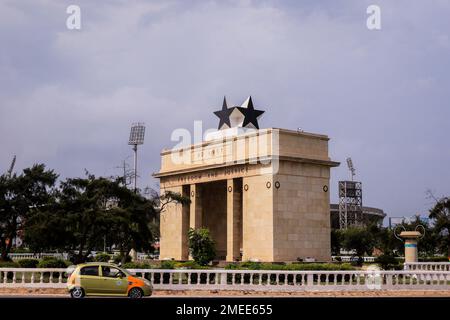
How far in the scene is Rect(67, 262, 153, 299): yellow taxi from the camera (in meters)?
21.5

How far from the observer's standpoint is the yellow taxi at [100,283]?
70.7 feet

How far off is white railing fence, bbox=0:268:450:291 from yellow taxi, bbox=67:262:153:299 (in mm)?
3540

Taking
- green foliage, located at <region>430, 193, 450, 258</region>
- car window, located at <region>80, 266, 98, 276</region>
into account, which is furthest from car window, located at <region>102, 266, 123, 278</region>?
green foliage, located at <region>430, 193, 450, 258</region>

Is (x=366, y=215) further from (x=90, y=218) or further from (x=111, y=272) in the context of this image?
(x=111, y=272)

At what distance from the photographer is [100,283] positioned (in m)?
21.6

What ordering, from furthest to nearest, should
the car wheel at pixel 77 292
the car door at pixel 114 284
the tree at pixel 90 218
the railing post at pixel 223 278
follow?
the tree at pixel 90 218, the railing post at pixel 223 278, the car door at pixel 114 284, the car wheel at pixel 77 292

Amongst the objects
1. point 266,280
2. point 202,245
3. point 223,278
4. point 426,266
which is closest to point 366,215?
point 202,245

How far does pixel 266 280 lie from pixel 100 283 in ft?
33.3

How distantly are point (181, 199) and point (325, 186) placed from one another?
43.3 ft

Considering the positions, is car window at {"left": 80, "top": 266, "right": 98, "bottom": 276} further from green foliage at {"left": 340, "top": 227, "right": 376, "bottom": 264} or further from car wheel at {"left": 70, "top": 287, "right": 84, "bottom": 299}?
green foliage at {"left": 340, "top": 227, "right": 376, "bottom": 264}

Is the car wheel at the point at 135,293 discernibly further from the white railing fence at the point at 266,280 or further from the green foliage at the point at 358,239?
the green foliage at the point at 358,239

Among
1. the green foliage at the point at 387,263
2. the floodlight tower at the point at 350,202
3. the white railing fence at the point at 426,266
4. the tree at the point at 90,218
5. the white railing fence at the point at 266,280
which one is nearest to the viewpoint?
the white railing fence at the point at 266,280

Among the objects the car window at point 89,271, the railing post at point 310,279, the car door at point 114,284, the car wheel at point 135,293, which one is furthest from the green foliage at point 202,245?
the car window at point 89,271

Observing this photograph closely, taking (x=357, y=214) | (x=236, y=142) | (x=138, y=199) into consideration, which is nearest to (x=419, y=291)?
(x=138, y=199)
